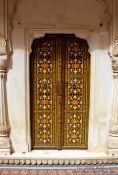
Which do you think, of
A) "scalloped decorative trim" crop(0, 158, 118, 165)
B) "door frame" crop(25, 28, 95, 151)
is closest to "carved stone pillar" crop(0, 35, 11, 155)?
"scalloped decorative trim" crop(0, 158, 118, 165)

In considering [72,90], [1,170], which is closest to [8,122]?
[1,170]

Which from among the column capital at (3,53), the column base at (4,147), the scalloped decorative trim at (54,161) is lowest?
the scalloped decorative trim at (54,161)

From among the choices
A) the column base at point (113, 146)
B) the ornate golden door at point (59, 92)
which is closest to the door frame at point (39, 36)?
the ornate golden door at point (59, 92)

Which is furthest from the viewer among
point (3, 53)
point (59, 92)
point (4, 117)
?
point (59, 92)

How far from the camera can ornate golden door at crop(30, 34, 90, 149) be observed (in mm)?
4848

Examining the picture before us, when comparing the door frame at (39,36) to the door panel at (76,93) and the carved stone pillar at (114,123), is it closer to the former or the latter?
the door panel at (76,93)

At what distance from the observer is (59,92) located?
191 inches

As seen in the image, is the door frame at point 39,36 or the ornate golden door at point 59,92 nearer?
the door frame at point 39,36

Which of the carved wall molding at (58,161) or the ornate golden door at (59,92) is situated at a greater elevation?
the ornate golden door at (59,92)

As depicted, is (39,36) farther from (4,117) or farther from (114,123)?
(114,123)

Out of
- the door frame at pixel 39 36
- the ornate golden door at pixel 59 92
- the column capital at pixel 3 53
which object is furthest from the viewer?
the ornate golden door at pixel 59 92

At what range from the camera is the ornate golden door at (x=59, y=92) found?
4848 millimetres

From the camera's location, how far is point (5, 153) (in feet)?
15.5

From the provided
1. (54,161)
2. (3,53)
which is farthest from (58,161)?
(3,53)
